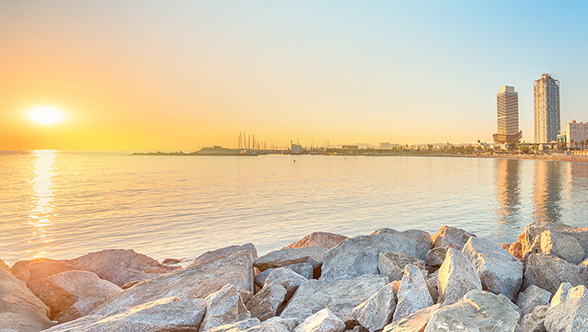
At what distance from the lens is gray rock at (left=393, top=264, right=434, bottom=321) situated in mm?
3701

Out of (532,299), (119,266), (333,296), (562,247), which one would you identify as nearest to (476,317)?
(532,299)

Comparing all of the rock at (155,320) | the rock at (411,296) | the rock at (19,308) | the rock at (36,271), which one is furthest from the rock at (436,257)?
the rock at (36,271)

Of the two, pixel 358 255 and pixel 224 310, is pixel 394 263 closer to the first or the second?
pixel 358 255

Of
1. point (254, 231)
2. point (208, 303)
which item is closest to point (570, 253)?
point (208, 303)

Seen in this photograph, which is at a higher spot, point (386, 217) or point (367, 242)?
point (367, 242)

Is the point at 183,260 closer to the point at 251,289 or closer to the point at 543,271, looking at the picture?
the point at 251,289

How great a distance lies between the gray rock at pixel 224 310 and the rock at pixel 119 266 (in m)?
4.27

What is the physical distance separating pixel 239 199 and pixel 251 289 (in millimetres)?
19207

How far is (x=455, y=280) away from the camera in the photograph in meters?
3.96

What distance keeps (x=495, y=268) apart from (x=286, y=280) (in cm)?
312

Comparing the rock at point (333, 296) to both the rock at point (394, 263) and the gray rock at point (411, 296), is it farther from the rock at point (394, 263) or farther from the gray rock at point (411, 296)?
the gray rock at point (411, 296)

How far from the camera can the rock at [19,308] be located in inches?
169

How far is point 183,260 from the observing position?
32.2ft

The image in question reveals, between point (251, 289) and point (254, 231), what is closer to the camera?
point (251, 289)
